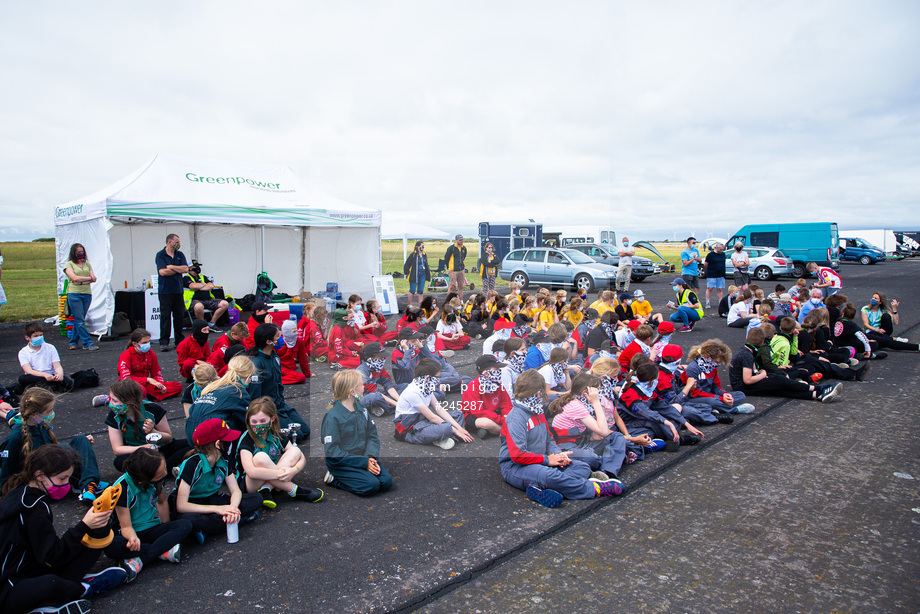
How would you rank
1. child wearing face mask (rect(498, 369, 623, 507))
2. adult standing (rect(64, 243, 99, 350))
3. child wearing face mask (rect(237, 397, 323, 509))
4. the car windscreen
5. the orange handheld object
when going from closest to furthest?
1. the orange handheld object
2. child wearing face mask (rect(237, 397, 323, 509))
3. child wearing face mask (rect(498, 369, 623, 507))
4. adult standing (rect(64, 243, 99, 350))
5. the car windscreen

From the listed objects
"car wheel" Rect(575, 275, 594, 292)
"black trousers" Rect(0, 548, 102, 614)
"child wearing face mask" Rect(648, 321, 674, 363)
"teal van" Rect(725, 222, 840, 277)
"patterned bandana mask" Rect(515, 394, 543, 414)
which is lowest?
"black trousers" Rect(0, 548, 102, 614)

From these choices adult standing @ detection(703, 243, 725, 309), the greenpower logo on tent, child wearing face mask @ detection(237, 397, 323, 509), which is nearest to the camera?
child wearing face mask @ detection(237, 397, 323, 509)

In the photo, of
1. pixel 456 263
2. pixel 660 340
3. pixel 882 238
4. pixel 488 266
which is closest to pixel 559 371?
pixel 660 340

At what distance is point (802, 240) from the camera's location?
29.6 meters

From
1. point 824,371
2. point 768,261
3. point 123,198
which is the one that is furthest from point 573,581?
point 768,261

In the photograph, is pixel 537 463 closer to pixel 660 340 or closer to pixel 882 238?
pixel 660 340

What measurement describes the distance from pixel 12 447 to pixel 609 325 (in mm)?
7301

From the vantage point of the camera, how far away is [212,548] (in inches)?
144

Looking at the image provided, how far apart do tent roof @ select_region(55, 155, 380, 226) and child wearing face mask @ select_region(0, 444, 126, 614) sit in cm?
903

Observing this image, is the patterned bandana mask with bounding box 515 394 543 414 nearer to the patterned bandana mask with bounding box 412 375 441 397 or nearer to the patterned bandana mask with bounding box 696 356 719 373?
the patterned bandana mask with bounding box 412 375 441 397

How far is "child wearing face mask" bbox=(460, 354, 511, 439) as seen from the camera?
5.87 metres

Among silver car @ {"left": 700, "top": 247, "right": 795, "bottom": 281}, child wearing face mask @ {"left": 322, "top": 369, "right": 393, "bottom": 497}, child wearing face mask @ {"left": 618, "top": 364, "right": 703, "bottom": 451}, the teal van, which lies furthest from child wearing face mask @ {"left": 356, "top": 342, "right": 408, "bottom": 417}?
the teal van

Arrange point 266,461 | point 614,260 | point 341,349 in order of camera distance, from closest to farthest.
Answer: point 266,461, point 341,349, point 614,260

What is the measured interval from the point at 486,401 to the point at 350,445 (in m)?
1.88
